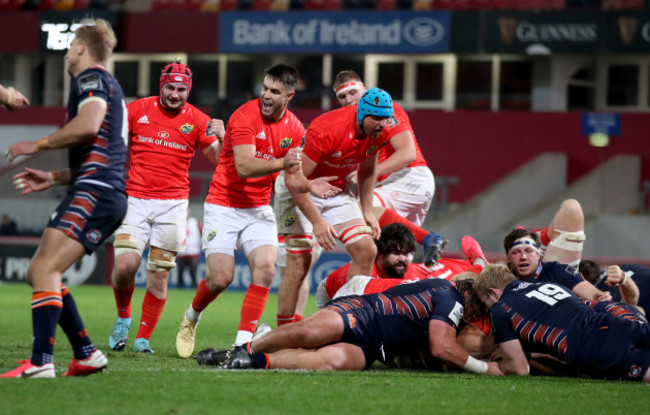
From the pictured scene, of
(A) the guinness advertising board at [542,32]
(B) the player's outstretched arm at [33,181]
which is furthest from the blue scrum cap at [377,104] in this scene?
(A) the guinness advertising board at [542,32]

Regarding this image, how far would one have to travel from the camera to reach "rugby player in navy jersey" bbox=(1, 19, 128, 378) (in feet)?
20.8

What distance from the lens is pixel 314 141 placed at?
333 inches

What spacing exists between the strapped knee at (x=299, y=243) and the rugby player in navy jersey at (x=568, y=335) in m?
2.01

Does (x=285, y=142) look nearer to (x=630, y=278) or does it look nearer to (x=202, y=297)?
(x=202, y=297)

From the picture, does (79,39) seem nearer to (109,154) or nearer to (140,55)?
(109,154)

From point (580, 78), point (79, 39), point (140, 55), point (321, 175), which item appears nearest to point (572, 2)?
point (580, 78)

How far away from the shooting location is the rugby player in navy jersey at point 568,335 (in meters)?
7.50

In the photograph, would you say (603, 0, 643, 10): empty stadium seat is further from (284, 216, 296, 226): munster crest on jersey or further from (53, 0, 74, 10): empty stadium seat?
(284, 216, 296, 226): munster crest on jersey

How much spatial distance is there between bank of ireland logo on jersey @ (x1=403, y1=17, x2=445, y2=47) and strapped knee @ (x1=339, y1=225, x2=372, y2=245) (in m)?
16.8

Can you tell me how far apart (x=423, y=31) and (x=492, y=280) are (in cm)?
1775

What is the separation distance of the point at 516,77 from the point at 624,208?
185 inches

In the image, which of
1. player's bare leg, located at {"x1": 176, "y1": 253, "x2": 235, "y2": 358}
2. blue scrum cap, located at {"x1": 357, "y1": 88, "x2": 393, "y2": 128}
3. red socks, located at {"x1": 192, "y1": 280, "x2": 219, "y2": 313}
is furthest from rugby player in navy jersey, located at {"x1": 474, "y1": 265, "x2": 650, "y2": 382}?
red socks, located at {"x1": 192, "y1": 280, "x2": 219, "y2": 313}

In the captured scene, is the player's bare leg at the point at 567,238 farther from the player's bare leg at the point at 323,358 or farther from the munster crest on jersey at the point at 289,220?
the player's bare leg at the point at 323,358

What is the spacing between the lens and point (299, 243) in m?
9.12
